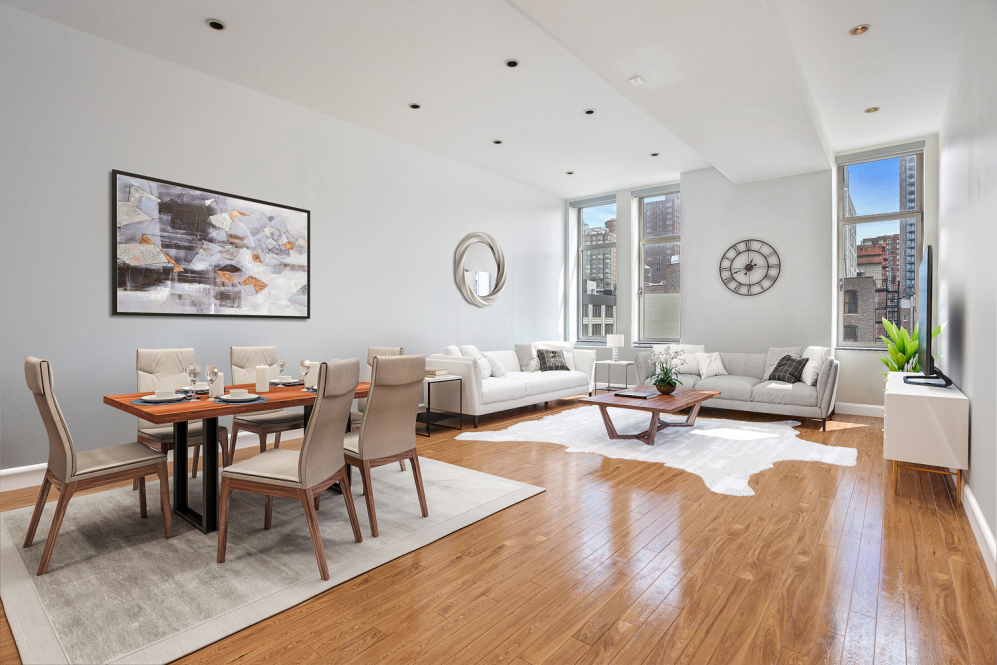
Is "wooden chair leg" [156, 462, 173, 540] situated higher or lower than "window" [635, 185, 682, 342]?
lower

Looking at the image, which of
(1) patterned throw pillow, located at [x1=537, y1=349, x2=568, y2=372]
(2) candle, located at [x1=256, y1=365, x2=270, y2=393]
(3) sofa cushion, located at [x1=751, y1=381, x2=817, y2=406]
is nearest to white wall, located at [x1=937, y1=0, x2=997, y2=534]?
(3) sofa cushion, located at [x1=751, y1=381, x2=817, y2=406]

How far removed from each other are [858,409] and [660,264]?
128 inches

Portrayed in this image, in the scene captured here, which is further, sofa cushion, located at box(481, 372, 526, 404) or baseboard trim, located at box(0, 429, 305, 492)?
sofa cushion, located at box(481, 372, 526, 404)

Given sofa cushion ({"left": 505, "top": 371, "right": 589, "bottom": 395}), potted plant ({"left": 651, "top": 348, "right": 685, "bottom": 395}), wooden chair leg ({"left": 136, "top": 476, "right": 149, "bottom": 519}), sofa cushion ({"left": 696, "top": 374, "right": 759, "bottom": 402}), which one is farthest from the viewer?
sofa cushion ({"left": 505, "top": 371, "right": 589, "bottom": 395})

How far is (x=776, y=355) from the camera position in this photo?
20.3 ft

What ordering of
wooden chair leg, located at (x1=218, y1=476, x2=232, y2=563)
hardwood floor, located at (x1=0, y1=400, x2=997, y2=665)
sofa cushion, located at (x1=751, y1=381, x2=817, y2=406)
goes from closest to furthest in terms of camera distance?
hardwood floor, located at (x1=0, y1=400, x2=997, y2=665) < wooden chair leg, located at (x1=218, y1=476, x2=232, y2=563) < sofa cushion, located at (x1=751, y1=381, x2=817, y2=406)

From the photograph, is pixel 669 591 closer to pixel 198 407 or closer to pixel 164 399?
pixel 198 407

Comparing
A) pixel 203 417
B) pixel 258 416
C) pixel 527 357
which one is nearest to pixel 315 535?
pixel 203 417

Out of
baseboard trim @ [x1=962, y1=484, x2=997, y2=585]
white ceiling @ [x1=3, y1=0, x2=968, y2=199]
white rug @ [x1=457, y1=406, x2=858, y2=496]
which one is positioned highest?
white ceiling @ [x1=3, y1=0, x2=968, y2=199]

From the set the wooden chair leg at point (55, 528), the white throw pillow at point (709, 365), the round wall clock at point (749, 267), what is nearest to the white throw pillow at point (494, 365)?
the white throw pillow at point (709, 365)

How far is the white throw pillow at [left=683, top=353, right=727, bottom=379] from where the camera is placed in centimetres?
637

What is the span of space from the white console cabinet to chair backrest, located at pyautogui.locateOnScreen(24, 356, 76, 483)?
4.39 m

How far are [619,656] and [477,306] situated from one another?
5.55 meters

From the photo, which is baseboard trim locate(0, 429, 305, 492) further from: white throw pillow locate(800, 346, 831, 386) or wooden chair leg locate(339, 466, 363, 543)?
white throw pillow locate(800, 346, 831, 386)
